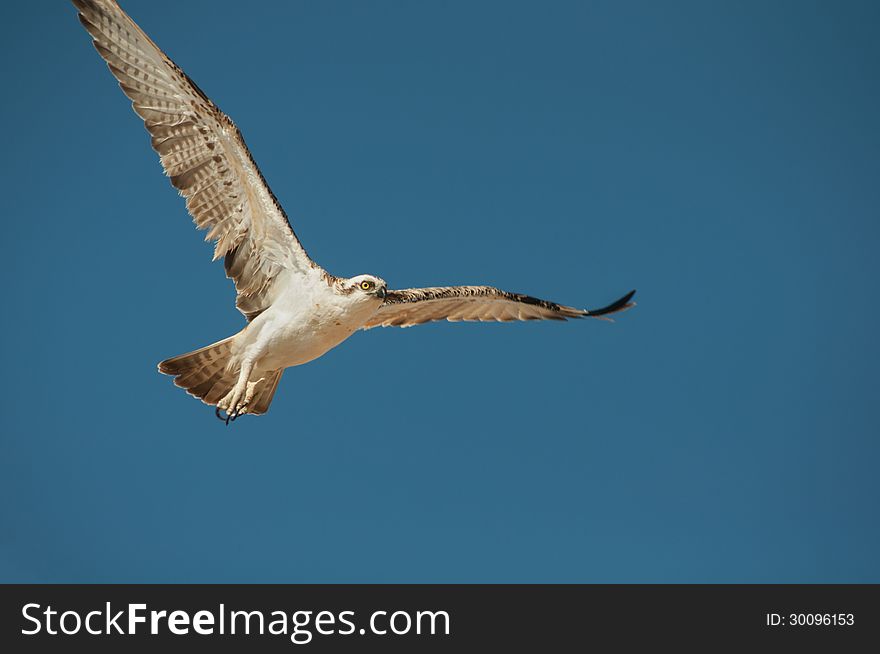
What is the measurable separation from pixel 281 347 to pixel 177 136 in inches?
112

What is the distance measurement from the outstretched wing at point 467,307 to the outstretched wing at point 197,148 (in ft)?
5.76

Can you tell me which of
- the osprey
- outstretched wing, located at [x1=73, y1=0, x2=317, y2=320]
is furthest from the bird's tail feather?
outstretched wing, located at [x1=73, y1=0, x2=317, y2=320]

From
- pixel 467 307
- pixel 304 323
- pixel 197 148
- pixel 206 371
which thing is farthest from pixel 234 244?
pixel 467 307

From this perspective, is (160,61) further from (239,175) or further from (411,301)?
(411,301)

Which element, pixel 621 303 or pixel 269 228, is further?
pixel 621 303

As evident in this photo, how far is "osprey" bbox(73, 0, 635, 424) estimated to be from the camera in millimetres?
16438

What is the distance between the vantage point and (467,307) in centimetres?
1895

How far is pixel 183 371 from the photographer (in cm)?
1720

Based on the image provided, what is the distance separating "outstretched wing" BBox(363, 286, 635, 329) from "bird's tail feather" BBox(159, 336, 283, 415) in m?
2.18

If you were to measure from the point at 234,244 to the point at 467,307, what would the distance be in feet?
11.6

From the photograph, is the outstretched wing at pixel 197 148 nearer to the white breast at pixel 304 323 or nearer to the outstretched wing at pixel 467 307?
the white breast at pixel 304 323

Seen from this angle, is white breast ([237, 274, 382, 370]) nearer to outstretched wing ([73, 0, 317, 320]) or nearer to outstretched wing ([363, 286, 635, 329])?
outstretched wing ([73, 0, 317, 320])

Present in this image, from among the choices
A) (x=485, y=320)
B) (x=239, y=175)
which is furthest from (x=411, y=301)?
(x=239, y=175)

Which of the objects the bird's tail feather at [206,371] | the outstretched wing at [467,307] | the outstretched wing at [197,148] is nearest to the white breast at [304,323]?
the bird's tail feather at [206,371]
